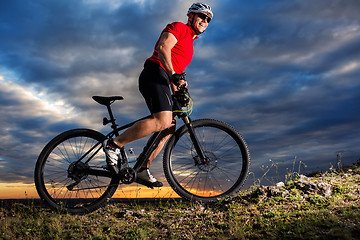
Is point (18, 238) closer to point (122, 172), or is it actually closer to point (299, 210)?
point (122, 172)

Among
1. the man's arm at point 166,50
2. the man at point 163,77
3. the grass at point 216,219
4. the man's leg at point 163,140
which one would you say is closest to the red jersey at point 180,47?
the man at point 163,77

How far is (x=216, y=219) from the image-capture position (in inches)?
165

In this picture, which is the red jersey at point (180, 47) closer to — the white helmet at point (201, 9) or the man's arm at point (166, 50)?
the man's arm at point (166, 50)

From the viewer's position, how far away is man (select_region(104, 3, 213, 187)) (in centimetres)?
456

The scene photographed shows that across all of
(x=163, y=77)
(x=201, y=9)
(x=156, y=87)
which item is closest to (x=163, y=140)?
(x=156, y=87)

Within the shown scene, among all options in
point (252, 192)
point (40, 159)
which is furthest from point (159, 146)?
point (40, 159)

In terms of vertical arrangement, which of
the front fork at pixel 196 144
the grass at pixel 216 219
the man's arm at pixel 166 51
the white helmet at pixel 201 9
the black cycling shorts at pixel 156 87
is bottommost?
the grass at pixel 216 219

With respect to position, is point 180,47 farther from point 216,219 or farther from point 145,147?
point 216,219

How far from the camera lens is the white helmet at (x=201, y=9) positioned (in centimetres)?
495

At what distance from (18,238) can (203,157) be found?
3042 millimetres

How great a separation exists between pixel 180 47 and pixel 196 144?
1.67 m

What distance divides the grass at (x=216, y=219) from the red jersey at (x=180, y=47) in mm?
2369

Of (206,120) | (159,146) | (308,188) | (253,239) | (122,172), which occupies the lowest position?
(253,239)

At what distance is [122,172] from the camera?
488cm
